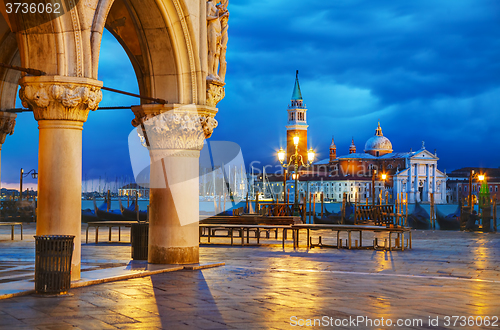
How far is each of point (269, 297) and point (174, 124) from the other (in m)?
3.49

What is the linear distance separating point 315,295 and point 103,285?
2423 millimetres

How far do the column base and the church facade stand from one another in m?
103

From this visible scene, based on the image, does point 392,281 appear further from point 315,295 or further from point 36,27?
point 36,27

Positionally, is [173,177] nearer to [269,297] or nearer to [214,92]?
[214,92]

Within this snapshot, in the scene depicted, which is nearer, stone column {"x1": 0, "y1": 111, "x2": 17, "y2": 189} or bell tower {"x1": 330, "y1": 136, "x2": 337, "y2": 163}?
stone column {"x1": 0, "y1": 111, "x2": 17, "y2": 189}

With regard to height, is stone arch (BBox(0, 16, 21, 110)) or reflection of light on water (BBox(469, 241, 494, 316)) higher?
stone arch (BBox(0, 16, 21, 110))

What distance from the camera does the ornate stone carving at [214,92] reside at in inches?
379

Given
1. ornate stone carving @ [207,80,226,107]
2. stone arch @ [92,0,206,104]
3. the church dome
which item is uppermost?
the church dome

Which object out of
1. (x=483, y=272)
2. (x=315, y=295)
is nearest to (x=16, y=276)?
(x=315, y=295)

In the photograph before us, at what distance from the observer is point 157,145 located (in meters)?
9.41

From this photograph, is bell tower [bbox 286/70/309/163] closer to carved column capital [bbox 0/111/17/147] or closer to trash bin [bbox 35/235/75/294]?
carved column capital [bbox 0/111/17/147]

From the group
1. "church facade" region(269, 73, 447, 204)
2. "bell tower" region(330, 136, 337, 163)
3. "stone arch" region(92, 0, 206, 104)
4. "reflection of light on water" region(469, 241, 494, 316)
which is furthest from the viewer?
"bell tower" region(330, 136, 337, 163)

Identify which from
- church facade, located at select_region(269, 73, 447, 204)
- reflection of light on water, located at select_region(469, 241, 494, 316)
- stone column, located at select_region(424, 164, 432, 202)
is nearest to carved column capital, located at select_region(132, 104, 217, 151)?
reflection of light on water, located at select_region(469, 241, 494, 316)

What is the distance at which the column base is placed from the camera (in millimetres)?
9305
